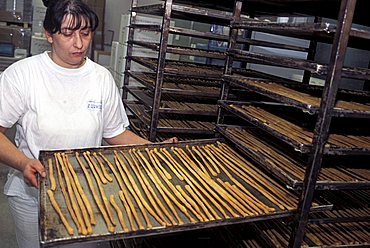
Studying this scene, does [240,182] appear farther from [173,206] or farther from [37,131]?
[37,131]

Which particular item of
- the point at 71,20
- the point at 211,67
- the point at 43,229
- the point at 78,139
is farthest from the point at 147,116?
the point at 43,229

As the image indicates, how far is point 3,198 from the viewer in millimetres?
3266

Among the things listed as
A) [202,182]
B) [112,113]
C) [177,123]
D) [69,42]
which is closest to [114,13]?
[177,123]

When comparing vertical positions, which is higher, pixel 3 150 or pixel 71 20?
pixel 71 20

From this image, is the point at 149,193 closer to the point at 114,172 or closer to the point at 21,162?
the point at 114,172

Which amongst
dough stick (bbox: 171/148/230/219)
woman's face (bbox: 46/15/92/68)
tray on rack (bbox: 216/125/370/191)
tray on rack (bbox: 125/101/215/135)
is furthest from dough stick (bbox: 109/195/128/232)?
tray on rack (bbox: 125/101/215/135)

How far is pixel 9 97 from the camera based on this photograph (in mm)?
1526

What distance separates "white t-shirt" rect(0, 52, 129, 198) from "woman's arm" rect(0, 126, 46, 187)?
132 mm

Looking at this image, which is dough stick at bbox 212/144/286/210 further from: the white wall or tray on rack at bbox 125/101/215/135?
the white wall

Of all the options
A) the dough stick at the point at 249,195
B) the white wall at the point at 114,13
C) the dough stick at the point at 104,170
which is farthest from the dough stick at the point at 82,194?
the white wall at the point at 114,13

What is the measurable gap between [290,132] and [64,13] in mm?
1012

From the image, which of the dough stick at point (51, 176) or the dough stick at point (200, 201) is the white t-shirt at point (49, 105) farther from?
the dough stick at point (200, 201)

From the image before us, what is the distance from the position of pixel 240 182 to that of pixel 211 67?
1.75 meters

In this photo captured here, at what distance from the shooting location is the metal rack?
1149 millimetres
